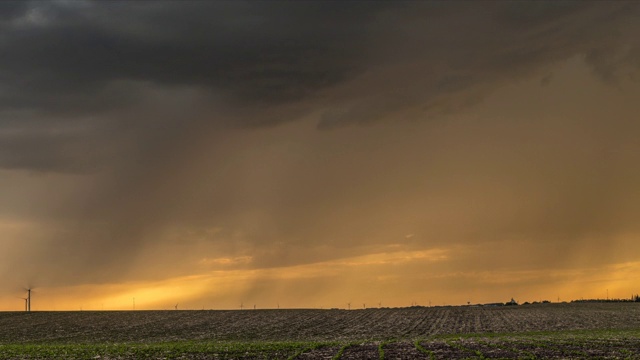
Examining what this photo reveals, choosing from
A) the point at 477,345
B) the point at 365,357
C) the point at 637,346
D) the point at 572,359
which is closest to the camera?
the point at 572,359

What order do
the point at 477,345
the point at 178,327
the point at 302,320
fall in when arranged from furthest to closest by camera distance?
1. the point at 302,320
2. the point at 178,327
3. the point at 477,345

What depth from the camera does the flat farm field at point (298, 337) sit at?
143 ft

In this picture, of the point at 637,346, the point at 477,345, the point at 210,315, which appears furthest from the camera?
the point at 210,315

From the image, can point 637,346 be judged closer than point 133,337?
Yes

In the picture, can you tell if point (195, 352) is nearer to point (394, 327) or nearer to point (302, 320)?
point (394, 327)

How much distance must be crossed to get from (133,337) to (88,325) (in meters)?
24.3

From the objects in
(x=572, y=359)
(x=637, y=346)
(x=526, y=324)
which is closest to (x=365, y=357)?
(x=572, y=359)

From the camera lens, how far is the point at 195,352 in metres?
46.7

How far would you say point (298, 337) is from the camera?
8000 centimetres

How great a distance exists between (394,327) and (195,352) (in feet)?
163

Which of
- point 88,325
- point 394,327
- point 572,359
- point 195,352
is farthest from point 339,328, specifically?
point 572,359

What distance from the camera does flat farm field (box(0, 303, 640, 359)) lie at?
43625mm

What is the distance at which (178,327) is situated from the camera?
98688 millimetres

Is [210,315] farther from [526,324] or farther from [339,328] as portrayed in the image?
[526,324]
